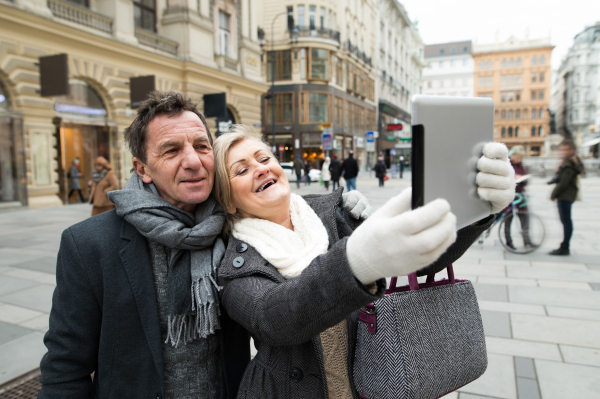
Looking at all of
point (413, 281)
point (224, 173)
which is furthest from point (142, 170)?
point (413, 281)

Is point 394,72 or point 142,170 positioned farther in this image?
point 394,72

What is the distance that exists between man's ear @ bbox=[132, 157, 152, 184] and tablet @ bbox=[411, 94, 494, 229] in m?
1.05

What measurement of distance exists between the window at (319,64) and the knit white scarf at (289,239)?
36.1m

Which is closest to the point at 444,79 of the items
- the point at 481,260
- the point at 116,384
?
the point at 481,260

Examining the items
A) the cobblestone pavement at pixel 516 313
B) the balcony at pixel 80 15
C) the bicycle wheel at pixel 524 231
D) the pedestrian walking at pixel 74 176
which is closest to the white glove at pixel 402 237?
the cobblestone pavement at pixel 516 313

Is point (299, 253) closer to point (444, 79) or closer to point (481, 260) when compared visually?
point (481, 260)

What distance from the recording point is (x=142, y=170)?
62.9 inches

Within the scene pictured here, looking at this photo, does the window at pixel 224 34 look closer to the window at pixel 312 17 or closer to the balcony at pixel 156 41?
the balcony at pixel 156 41

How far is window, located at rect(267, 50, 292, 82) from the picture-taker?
119ft

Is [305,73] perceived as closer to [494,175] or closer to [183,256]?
[183,256]

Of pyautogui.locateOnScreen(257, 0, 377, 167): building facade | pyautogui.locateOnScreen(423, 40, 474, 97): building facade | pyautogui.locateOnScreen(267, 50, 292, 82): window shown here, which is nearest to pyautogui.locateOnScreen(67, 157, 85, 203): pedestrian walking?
pyautogui.locateOnScreen(257, 0, 377, 167): building facade

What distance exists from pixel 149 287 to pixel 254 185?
0.51 m

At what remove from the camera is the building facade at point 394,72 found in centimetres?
5028

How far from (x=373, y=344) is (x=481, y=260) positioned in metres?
5.77
